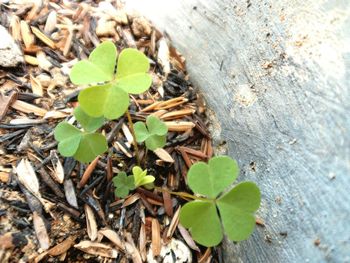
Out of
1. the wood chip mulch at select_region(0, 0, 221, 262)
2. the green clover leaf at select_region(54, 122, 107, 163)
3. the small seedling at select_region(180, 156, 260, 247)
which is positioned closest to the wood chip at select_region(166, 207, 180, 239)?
the wood chip mulch at select_region(0, 0, 221, 262)

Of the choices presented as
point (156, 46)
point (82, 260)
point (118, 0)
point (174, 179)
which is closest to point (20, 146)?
point (82, 260)

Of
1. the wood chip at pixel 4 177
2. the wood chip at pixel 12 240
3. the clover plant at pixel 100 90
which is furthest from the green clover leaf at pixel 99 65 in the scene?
the wood chip at pixel 12 240

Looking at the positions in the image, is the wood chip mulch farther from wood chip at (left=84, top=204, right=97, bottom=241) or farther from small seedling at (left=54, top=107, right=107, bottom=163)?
small seedling at (left=54, top=107, right=107, bottom=163)

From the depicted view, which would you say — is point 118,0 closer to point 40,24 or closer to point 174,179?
point 40,24

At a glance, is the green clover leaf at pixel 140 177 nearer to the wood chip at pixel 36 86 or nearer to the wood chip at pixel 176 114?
the wood chip at pixel 176 114

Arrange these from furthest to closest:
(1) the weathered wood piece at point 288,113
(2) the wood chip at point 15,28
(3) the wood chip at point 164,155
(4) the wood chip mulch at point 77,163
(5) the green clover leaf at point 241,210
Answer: (2) the wood chip at point 15,28, (3) the wood chip at point 164,155, (4) the wood chip mulch at point 77,163, (5) the green clover leaf at point 241,210, (1) the weathered wood piece at point 288,113

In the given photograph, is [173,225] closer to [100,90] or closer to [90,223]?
[90,223]
